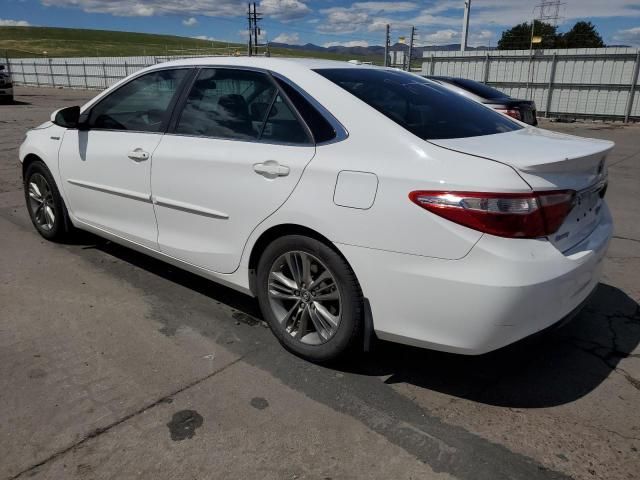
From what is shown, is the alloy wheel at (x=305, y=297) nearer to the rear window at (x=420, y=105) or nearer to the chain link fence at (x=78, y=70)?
the rear window at (x=420, y=105)

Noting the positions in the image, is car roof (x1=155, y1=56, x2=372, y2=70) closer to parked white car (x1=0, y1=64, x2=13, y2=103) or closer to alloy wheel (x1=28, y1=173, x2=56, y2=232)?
alloy wheel (x1=28, y1=173, x2=56, y2=232)

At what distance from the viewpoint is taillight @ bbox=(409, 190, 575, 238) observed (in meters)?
2.29

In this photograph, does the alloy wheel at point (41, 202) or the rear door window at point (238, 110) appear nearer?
the rear door window at point (238, 110)

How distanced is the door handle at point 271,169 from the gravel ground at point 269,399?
105 centimetres

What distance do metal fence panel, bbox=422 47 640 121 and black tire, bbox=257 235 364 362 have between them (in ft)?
61.0

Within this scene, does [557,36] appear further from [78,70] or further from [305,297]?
[305,297]

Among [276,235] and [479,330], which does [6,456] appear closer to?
[276,235]

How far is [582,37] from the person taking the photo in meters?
55.5

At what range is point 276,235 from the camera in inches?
119

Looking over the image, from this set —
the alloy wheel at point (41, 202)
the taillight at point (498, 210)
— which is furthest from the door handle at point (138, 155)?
the taillight at point (498, 210)

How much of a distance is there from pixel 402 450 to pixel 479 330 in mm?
623

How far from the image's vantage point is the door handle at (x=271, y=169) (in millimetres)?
2873

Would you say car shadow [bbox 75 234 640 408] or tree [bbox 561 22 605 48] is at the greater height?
tree [bbox 561 22 605 48]

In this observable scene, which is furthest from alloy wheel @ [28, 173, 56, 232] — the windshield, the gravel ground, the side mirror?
the windshield
